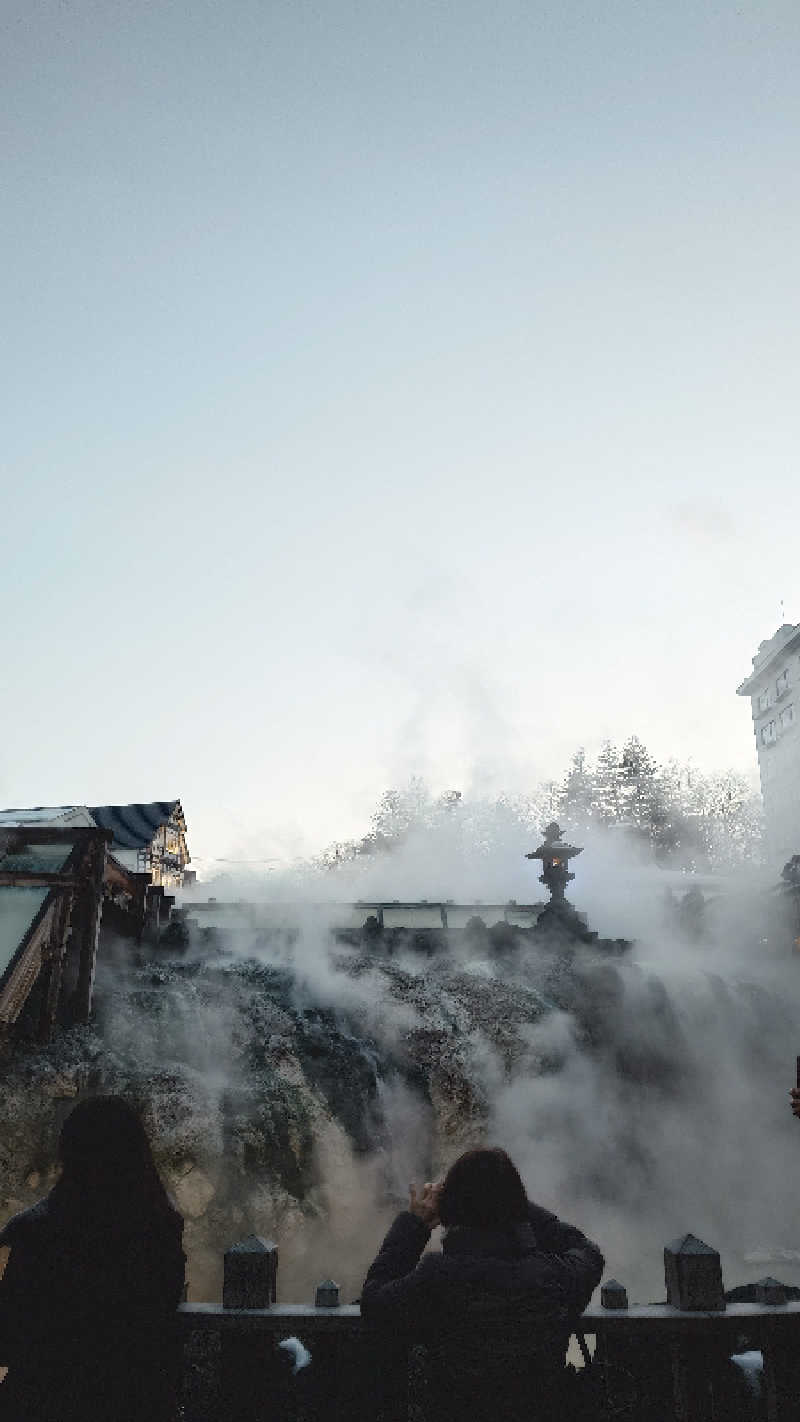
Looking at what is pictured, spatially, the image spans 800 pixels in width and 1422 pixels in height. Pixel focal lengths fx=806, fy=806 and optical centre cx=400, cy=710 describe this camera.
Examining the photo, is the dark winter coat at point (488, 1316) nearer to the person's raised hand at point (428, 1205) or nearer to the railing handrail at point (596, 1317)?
the person's raised hand at point (428, 1205)

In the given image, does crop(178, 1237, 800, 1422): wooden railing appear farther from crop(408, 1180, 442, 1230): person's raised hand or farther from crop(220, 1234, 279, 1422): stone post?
crop(408, 1180, 442, 1230): person's raised hand

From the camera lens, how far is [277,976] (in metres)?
12.9

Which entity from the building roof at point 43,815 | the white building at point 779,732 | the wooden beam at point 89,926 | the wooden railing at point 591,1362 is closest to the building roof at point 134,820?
the building roof at point 43,815

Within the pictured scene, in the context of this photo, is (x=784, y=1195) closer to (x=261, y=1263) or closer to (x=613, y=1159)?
(x=613, y=1159)

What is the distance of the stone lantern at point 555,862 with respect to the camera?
56.6 ft

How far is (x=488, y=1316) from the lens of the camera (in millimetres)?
2021

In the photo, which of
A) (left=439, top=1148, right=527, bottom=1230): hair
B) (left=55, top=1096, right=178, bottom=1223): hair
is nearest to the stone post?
(left=55, top=1096, right=178, bottom=1223): hair

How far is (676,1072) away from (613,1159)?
2.32 meters

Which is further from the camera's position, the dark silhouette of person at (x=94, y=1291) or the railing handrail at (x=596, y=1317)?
the railing handrail at (x=596, y=1317)

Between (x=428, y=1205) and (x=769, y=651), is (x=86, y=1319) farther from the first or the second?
(x=769, y=651)

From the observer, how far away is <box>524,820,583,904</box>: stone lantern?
680 inches

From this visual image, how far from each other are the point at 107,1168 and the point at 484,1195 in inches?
39.7

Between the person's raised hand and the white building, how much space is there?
31.6 metres

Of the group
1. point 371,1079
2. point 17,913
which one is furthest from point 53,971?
point 371,1079
